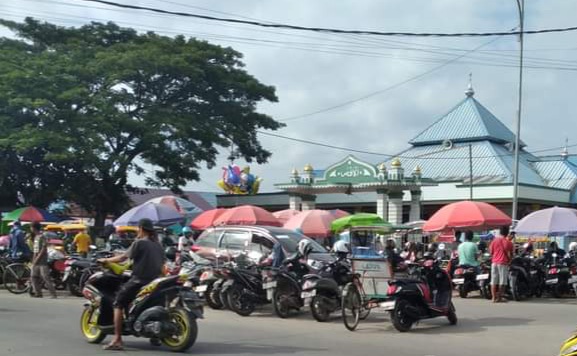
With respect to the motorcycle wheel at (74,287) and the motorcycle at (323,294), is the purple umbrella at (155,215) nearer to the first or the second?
the motorcycle wheel at (74,287)

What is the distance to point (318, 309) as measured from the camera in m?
13.8

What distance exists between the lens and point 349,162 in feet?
131

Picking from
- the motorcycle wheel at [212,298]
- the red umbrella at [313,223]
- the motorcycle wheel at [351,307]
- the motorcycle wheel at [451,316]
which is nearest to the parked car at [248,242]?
the motorcycle wheel at [212,298]

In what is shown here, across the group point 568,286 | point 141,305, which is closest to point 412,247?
point 568,286

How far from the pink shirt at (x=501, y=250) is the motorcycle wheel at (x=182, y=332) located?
933 cm

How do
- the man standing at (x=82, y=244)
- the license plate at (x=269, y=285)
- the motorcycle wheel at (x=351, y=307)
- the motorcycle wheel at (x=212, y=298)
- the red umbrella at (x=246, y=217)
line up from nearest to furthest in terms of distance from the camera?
the motorcycle wheel at (x=351, y=307), the license plate at (x=269, y=285), the motorcycle wheel at (x=212, y=298), the man standing at (x=82, y=244), the red umbrella at (x=246, y=217)

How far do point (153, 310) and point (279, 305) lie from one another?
16.4 feet

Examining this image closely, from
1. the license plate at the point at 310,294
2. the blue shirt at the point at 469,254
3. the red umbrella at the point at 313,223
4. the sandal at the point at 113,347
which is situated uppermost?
the red umbrella at the point at 313,223

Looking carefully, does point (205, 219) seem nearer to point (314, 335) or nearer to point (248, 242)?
point (248, 242)

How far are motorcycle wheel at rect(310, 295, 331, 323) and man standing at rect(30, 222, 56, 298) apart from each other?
676cm

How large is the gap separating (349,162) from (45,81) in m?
15.7

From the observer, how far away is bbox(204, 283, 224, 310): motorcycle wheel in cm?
1528

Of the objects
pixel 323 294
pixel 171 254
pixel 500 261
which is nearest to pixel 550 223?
pixel 500 261

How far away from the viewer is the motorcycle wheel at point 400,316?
1235cm
